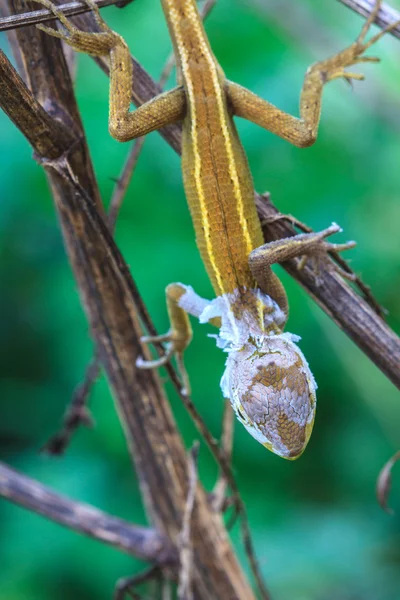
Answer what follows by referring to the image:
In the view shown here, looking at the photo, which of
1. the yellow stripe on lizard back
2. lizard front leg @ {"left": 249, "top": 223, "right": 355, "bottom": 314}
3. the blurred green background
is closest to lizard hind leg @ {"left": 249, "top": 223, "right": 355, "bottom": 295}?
lizard front leg @ {"left": 249, "top": 223, "right": 355, "bottom": 314}

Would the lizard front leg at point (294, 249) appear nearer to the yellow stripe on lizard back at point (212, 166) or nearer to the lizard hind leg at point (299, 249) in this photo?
the lizard hind leg at point (299, 249)

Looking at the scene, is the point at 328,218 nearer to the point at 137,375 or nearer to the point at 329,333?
the point at 329,333

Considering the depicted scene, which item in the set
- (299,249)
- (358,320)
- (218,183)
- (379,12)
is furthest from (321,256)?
(379,12)

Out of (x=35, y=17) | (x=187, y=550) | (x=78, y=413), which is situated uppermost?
(x=35, y=17)

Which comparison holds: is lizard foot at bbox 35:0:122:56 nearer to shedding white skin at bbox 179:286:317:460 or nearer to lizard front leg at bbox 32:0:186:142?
Result: lizard front leg at bbox 32:0:186:142

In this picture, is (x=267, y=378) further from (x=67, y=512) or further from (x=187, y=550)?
(x=67, y=512)

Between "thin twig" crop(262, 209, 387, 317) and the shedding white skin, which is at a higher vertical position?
"thin twig" crop(262, 209, 387, 317)
